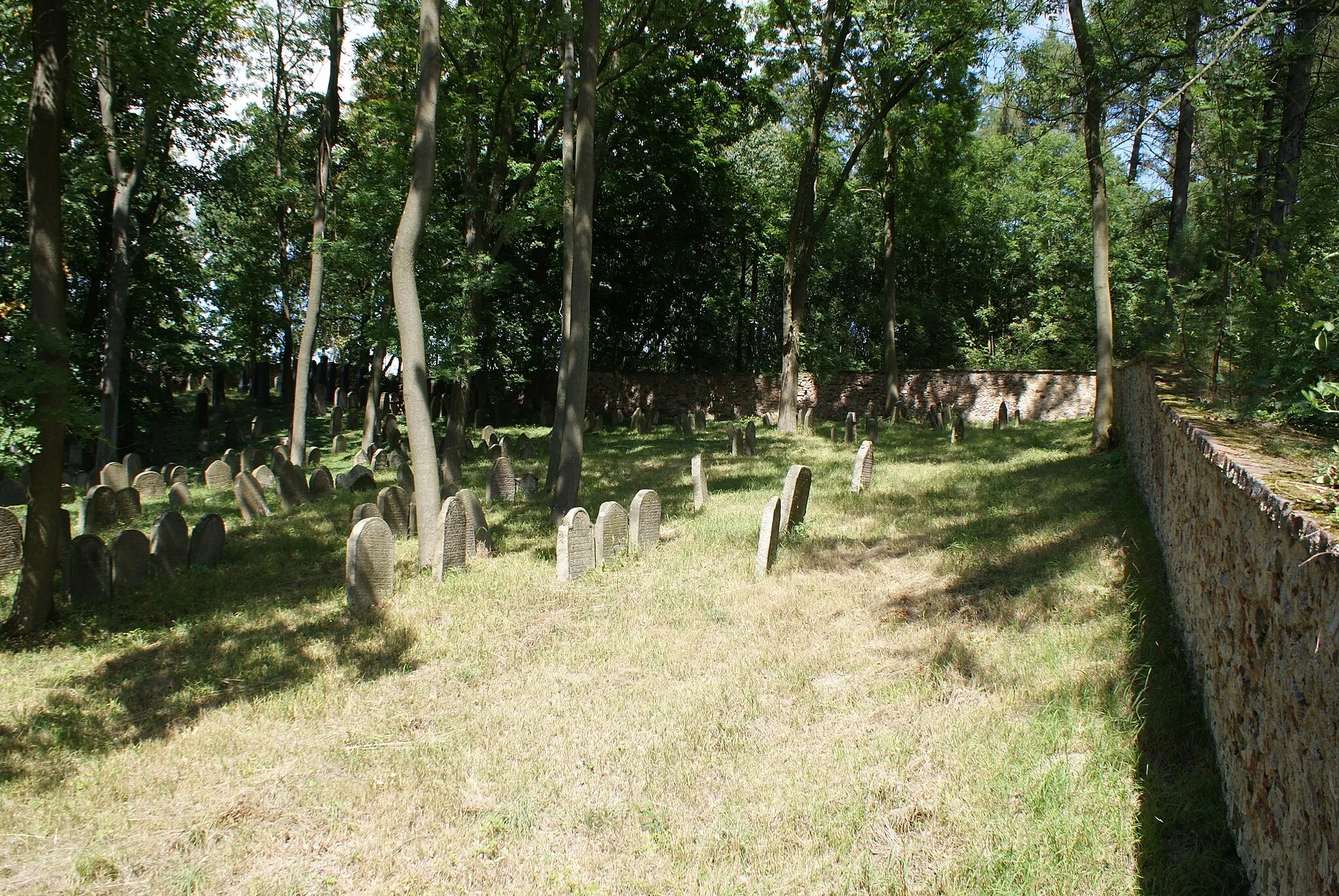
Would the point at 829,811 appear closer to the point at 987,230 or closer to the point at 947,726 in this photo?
the point at 947,726

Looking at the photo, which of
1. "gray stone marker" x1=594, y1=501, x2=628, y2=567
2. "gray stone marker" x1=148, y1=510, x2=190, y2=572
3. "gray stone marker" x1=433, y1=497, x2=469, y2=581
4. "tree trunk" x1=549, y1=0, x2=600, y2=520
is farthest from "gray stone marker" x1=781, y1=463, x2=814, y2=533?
"gray stone marker" x1=148, y1=510, x2=190, y2=572

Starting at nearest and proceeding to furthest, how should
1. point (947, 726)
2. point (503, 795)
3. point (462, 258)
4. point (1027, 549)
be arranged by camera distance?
point (503, 795) < point (947, 726) < point (1027, 549) < point (462, 258)

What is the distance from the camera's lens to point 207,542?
8609mm

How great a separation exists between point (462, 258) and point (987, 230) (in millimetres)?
21151

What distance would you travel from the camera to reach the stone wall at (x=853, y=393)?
23.9 metres

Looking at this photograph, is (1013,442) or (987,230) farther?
(987,230)

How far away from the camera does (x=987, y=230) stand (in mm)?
29328

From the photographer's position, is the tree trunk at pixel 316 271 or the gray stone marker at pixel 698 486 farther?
the tree trunk at pixel 316 271

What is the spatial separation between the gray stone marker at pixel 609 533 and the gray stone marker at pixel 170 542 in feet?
14.2

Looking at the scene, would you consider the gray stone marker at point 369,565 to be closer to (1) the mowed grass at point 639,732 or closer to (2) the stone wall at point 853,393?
(1) the mowed grass at point 639,732

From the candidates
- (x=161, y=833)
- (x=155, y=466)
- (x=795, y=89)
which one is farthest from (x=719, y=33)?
(x=161, y=833)

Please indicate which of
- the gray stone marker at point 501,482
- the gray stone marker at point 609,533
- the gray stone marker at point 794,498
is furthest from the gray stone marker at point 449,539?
the gray stone marker at point 501,482

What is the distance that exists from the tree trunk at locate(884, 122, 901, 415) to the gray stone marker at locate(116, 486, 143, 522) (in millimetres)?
18624

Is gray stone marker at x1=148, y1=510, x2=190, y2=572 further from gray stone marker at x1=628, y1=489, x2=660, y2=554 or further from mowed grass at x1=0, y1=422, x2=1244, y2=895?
gray stone marker at x1=628, y1=489, x2=660, y2=554
